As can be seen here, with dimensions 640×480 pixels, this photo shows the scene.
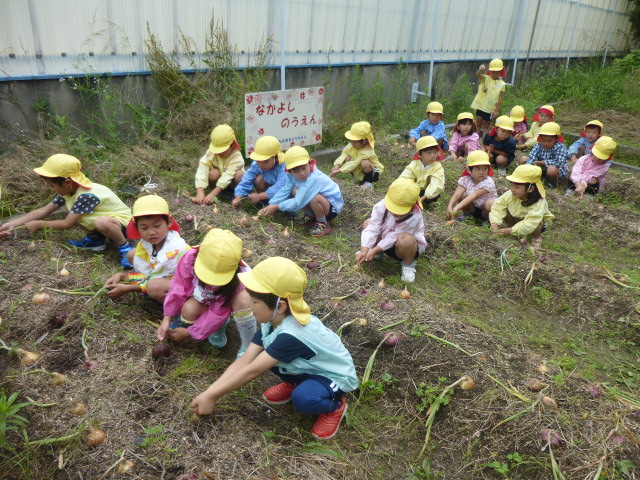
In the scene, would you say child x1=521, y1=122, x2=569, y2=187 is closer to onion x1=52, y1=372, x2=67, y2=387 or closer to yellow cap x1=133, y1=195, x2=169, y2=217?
yellow cap x1=133, y1=195, x2=169, y2=217

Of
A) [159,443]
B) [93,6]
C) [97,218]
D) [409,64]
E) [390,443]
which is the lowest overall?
[390,443]

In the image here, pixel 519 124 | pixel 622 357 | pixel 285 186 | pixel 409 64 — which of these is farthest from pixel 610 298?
pixel 409 64

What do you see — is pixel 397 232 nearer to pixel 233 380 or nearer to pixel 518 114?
pixel 233 380

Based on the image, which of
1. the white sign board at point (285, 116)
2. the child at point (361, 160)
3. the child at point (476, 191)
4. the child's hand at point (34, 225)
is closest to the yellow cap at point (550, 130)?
the child at point (476, 191)

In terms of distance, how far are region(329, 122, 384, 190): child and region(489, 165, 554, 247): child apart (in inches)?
68.7

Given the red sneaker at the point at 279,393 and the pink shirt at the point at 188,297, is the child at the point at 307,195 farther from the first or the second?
the red sneaker at the point at 279,393

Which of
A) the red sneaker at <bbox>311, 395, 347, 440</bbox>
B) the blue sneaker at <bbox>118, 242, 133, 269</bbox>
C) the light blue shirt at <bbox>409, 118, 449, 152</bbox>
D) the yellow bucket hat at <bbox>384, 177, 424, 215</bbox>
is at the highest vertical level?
the yellow bucket hat at <bbox>384, 177, 424, 215</bbox>

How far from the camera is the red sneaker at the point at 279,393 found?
2699 millimetres

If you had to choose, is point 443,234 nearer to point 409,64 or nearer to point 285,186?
point 285,186

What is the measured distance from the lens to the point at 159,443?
2273 millimetres

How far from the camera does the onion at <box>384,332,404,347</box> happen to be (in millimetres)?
3094

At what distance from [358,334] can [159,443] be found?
4.77ft

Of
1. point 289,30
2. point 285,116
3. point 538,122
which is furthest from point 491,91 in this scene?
point 285,116

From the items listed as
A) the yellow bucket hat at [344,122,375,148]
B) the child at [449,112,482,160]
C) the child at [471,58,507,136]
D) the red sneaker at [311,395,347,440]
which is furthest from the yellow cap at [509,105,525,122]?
the red sneaker at [311,395,347,440]
